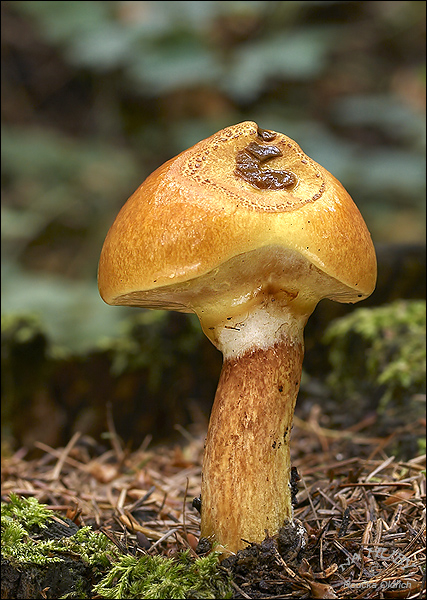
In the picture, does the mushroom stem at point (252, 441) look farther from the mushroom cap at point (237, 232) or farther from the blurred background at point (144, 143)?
the blurred background at point (144, 143)

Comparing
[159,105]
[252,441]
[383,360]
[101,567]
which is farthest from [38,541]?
[159,105]

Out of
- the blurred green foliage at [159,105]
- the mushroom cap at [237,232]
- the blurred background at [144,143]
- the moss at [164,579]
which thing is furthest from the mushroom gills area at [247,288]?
the blurred green foliage at [159,105]

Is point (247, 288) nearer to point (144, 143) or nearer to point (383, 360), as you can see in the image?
point (383, 360)

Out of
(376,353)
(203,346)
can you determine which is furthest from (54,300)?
(376,353)

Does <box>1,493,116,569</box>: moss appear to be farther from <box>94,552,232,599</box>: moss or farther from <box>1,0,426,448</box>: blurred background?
<box>1,0,426,448</box>: blurred background

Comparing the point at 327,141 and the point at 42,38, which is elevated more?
the point at 42,38

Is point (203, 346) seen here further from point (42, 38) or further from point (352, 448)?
point (42, 38)

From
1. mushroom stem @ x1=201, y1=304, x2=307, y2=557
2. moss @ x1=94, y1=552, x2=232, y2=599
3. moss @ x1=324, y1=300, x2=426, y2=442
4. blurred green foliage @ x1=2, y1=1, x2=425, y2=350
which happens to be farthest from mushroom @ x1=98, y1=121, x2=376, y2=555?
blurred green foliage @ x1=2, y1=1, x2=425, y2=350
